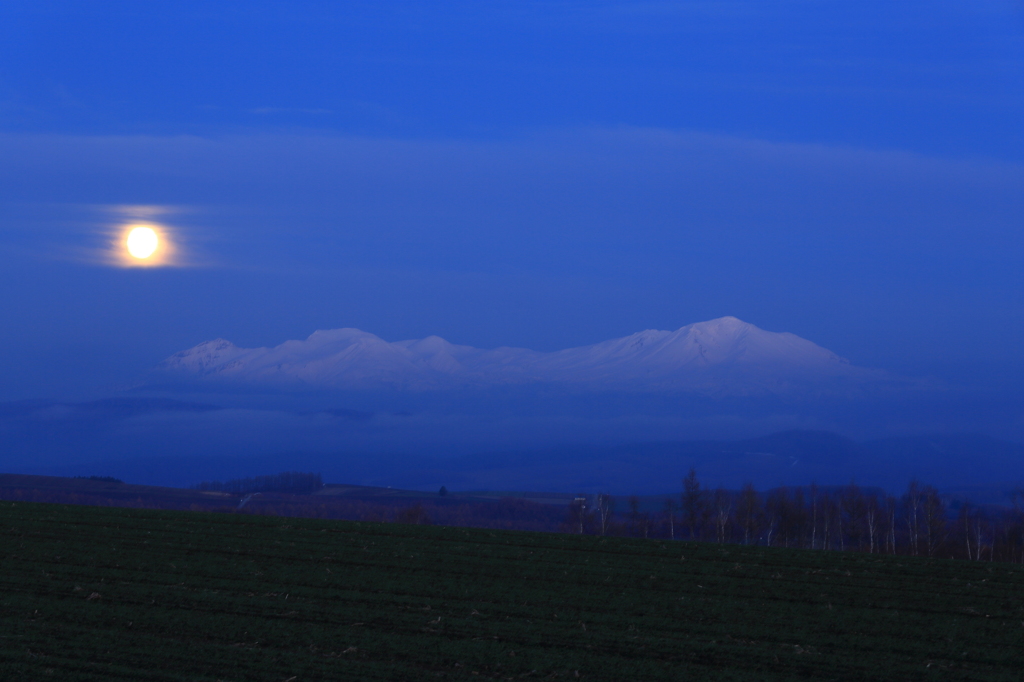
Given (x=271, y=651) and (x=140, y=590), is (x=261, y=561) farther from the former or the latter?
(x=271, y=651)

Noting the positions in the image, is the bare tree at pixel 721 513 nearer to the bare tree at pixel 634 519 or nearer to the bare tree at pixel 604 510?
the bare tree at pixel 634 519

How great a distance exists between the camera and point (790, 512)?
95500mm

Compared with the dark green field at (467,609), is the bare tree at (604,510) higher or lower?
lower

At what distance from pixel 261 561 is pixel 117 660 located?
11324 mm

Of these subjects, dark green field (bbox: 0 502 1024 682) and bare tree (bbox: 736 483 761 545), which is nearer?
dark green field (bbox: 0 502 1024 682)

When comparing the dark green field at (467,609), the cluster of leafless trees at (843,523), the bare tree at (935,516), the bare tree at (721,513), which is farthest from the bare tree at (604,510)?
the dark green field at (467,609)

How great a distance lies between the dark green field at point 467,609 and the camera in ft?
55.9

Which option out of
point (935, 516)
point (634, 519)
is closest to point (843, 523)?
point (935, 516)

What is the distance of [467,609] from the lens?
22.2 meters

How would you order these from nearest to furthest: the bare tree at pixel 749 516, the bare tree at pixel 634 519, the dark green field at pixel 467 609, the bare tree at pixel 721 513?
1. the dark green field at pixel 467 609
2. the bare tree at pixel 721 513
3. the bare tree at pixel 749 516
4. the bare tree at pixel 634 519

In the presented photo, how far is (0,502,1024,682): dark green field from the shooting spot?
55.9 feet

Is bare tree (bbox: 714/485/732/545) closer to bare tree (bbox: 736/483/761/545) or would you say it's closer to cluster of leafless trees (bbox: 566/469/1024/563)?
cluster of leafless trees (bbox: 566/469/1024/563)

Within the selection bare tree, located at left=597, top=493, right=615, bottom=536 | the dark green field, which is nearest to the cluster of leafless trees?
bare tree, located at left=597, top=493, right=615, bottom=536

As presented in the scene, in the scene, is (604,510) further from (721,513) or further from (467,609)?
(467,609)
